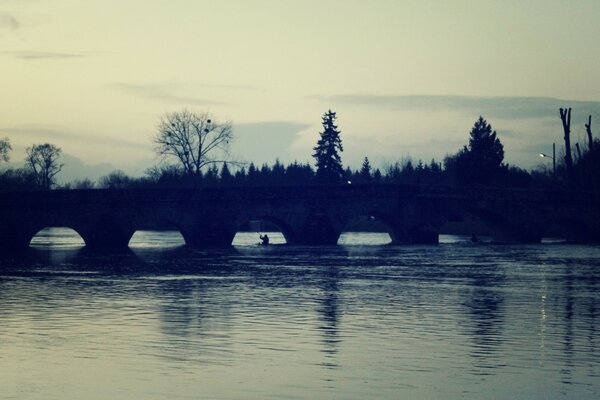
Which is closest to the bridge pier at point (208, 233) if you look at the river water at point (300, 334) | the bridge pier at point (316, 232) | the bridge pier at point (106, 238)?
the bridge pier at point (106, 238)

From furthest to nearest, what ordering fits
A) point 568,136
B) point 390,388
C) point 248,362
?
1. point 568,136
2. point 248,362
3. point 390,388

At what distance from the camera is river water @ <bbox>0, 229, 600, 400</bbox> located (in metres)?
19.8

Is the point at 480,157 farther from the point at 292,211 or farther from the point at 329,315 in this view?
the point at 329,315

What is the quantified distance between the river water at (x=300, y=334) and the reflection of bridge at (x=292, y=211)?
2675cm

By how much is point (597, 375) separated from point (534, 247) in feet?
198

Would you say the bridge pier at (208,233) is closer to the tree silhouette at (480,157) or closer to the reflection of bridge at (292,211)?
the reflection of bridge at (292,211)

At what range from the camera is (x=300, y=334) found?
26781 mm

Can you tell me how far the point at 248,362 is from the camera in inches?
876

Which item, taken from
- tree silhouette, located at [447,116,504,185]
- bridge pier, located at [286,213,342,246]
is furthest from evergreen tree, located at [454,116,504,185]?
bridge pier, located at [286,213,342,246]

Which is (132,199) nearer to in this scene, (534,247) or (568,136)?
(534,247)

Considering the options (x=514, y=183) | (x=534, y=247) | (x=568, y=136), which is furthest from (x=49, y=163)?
(x=534, y=247)

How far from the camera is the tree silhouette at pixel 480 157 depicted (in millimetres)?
128375

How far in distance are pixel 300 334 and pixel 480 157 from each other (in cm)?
10511

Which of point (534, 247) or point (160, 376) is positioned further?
point (534, 247)
